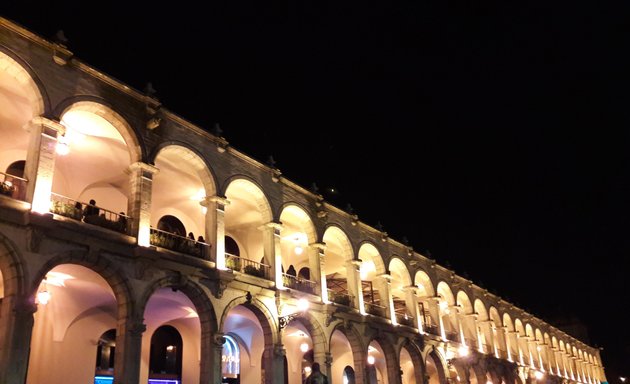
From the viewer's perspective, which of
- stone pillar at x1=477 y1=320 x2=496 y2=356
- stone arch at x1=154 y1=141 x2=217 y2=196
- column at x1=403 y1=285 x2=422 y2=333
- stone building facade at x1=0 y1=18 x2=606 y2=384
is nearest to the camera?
stone building facade at x1=0 y1=18 x2=606 y2=384

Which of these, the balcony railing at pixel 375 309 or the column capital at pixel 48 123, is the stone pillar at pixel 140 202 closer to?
the column capital at pixel 48 123

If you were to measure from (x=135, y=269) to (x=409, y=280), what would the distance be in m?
19.9

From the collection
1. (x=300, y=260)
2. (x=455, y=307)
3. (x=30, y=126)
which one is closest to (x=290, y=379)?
(x=300, y=260)

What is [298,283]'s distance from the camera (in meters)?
23.6

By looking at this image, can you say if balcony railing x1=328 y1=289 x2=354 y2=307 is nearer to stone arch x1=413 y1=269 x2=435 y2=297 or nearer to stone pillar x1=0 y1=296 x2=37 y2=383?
stone arch x1=413 y1=269 x2=435 y2=297

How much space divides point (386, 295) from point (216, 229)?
12630mm

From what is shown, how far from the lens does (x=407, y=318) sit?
30969mm

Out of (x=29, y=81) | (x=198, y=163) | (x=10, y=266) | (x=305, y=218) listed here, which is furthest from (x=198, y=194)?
(x=10, y=266)

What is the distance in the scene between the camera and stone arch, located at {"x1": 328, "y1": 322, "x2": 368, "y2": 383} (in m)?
24.8

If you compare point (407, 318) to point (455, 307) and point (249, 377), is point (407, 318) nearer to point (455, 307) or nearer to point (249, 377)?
point (455, 307)

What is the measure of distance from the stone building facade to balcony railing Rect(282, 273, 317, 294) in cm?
8

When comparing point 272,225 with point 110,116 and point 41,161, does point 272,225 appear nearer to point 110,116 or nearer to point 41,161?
point 110,116

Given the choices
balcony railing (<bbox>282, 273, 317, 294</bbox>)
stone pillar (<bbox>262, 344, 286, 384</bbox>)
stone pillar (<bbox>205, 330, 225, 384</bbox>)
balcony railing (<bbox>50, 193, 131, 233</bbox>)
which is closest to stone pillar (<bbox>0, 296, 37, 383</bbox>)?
balcony railing (<bbox>50, 193, 131, 233</bbox>)

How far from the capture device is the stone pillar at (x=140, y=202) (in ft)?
55.1
